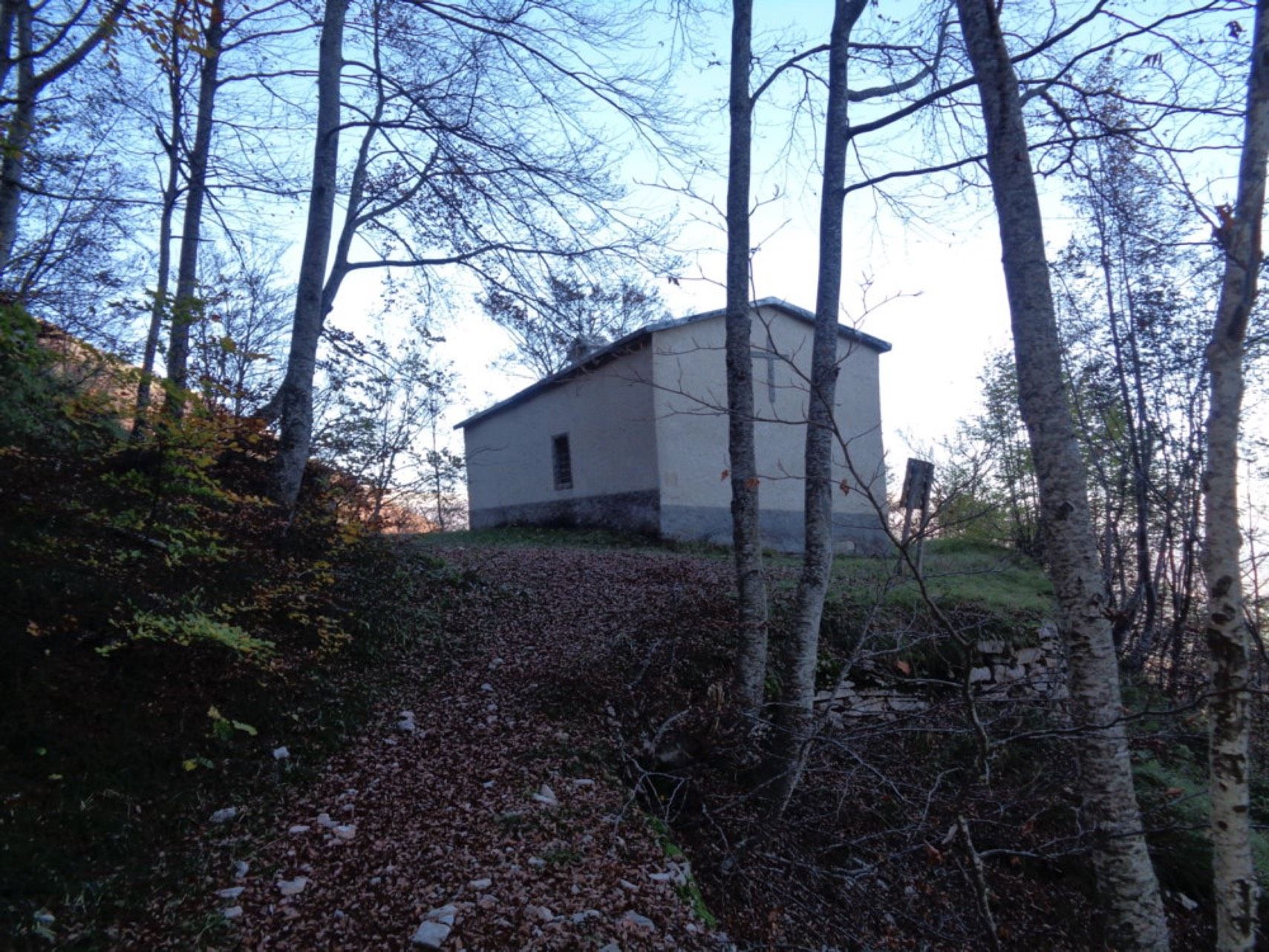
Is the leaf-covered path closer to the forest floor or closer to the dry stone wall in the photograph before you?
the forest floor

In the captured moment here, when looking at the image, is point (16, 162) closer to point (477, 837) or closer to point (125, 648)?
point (125, 648)

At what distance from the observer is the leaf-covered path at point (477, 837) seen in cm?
348

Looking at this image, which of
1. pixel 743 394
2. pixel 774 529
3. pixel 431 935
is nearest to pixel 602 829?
pixel 431 935

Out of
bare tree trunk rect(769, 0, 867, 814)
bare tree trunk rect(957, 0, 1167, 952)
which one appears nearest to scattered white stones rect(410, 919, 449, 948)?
bare tree trunk rect(769, 0, 867, 814)

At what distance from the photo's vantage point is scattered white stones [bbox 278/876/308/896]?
3.57m

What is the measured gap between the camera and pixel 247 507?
6926 millimetres

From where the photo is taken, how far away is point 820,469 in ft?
19.5

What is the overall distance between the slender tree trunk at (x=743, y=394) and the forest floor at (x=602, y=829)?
1.73 feet

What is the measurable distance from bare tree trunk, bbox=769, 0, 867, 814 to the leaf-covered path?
46.1 inches

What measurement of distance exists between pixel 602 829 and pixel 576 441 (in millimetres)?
12435

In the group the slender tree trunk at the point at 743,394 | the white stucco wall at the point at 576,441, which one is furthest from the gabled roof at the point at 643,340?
the slender tree trunk at the point at 743,394

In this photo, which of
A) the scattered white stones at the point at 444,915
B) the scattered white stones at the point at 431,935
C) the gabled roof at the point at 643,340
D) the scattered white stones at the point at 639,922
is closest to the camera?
the scattered white stones at the point at 431,935

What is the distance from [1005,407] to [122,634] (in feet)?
46.3

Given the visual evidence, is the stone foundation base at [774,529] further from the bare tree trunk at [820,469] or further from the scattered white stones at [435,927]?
the scattered white stones at [435,927]
